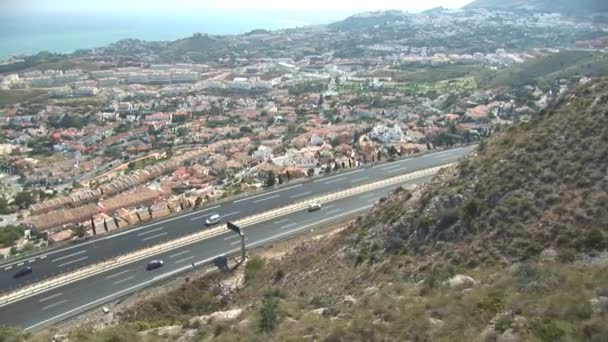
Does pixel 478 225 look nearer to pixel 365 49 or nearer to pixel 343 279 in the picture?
pixel 343 279

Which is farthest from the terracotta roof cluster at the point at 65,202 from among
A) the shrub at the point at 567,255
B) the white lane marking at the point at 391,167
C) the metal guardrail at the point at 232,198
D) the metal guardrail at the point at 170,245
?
the shrub at the point at 567,255

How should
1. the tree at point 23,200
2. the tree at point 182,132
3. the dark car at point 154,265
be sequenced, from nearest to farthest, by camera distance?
the dark car at point 154,265 → the tree at point 23,200 → the tree at point 182,132

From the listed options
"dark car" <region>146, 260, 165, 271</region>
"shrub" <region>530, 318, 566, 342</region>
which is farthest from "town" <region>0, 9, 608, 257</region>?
"shrub" <region>530, 318, 566, 342</region>

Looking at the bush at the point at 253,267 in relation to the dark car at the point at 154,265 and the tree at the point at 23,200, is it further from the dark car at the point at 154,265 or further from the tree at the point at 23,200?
the tree at the point at 23,200

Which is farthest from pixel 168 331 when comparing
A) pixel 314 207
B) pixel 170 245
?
pixel 314 207

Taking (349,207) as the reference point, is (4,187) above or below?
below

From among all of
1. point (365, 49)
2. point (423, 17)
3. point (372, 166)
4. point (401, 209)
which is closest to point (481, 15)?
point (423, 17)
